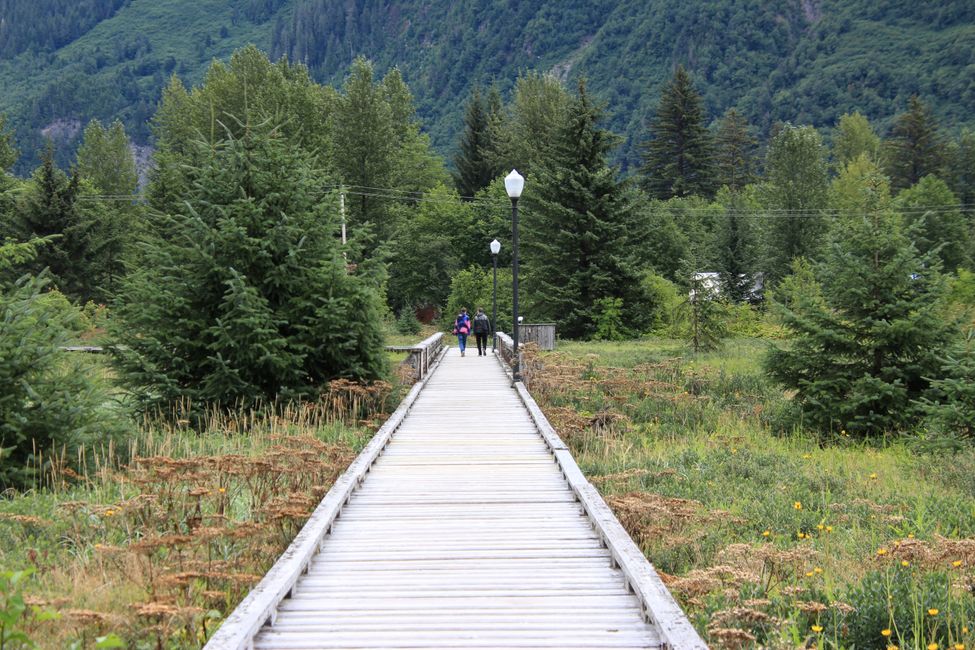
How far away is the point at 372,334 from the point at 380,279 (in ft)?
3.59

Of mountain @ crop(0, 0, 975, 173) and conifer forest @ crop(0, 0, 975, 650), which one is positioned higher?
mountain @ crop(0, 0, 975, 173)

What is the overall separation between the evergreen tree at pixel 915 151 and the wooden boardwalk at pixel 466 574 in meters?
71.3

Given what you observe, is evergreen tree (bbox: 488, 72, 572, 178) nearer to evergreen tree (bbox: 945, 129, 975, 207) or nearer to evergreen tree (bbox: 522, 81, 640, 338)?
evergreen tree (bbox: 522, 81, 640, 338)

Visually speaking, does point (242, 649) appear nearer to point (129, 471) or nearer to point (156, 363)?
point (129, 471)

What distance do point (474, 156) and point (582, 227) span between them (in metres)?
30.0

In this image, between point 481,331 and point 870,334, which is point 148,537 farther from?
point 481,331

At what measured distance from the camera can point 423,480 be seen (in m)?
10.1

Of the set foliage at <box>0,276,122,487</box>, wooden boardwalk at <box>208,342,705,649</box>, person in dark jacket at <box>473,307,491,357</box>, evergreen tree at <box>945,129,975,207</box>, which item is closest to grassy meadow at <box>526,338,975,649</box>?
wooden boardwalk at <box>208,342,705,649</box>

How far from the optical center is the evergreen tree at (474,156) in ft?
229

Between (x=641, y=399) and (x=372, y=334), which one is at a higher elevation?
(x=372, y=334)

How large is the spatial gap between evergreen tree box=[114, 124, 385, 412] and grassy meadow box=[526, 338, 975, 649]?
4356 millimetres

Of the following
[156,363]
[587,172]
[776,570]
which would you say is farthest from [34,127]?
[776,570]

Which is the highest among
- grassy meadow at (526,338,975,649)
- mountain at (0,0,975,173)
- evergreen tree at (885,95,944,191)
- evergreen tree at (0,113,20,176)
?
mountain at (0,0,975,173)

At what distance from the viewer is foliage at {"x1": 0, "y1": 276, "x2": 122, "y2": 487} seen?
10.6 metres
